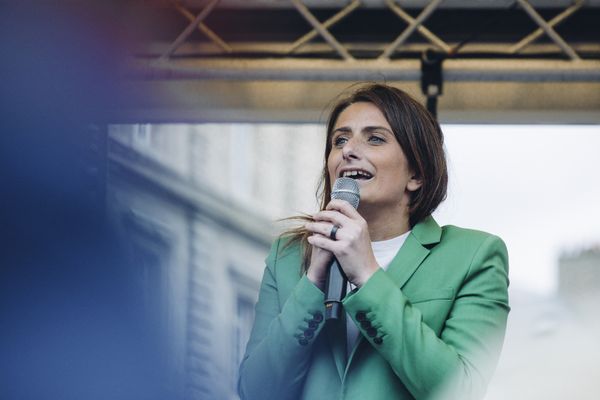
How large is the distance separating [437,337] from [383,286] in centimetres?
13

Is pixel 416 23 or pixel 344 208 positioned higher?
pixel 416 23

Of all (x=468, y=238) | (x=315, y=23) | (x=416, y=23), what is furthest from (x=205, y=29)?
(x=468, y=238)

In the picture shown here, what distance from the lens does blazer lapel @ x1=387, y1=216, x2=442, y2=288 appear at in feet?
6.33

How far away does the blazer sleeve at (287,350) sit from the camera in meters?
1.86

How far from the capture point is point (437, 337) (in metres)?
1.84

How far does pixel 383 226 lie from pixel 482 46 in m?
1.98

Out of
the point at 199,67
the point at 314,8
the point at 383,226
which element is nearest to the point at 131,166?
the point at 199,67

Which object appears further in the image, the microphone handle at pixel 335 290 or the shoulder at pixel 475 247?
the shoulder at pixel 475 247

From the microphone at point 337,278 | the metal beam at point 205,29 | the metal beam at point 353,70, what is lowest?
the microphone at point 337,278

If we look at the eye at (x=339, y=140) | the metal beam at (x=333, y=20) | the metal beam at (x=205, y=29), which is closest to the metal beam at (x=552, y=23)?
the metal beam at (x=333, y=20)

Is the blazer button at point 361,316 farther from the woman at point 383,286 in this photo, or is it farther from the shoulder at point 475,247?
the shoulder at point 475,247

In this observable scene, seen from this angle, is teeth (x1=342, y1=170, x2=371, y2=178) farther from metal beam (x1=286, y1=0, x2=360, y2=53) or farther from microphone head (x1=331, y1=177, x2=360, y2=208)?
metal beam (x1=286, y1=0, x2=360, y2=53)

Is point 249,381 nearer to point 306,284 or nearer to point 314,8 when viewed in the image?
point 306,284

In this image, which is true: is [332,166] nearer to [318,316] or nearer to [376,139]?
[376,139]
